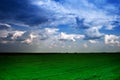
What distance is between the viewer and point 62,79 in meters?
14.3

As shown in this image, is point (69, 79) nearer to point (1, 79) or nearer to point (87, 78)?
point (87, 78)

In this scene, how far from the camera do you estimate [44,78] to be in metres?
14.5

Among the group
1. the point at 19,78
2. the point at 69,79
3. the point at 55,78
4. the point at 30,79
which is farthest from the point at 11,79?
the point at 69,79

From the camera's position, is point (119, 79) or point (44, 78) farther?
point (44, 78)

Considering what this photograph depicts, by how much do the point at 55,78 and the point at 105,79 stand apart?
3.38 metres

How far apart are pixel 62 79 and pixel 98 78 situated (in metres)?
2.46

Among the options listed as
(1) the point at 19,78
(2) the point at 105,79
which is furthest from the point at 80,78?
(1) the point at 19,78

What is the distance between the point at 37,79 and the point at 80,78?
2.91m

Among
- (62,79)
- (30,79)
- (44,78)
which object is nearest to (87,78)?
(62,79)

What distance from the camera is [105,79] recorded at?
1416cm

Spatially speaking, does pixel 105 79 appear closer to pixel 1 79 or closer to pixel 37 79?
pixel 37 79

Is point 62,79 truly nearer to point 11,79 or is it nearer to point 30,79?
point 30,79

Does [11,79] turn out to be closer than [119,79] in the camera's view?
No

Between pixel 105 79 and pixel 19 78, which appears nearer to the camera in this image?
pixel 105 79
